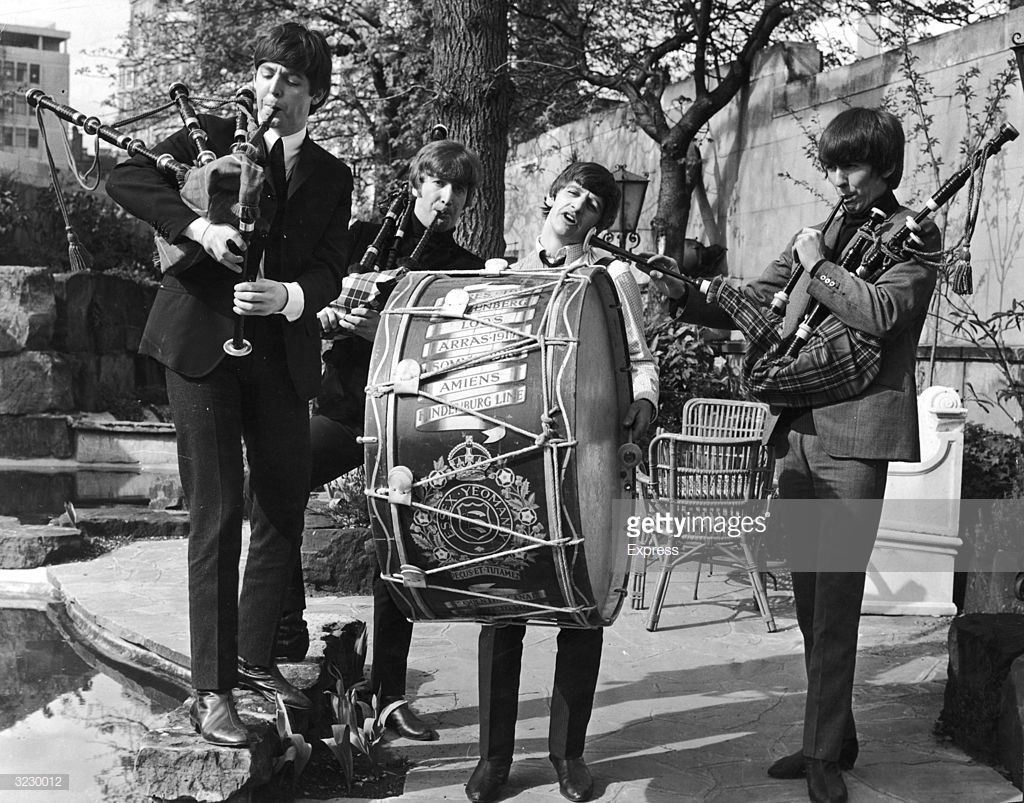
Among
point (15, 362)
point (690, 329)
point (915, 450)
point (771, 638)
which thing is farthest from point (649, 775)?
point (15, 362)

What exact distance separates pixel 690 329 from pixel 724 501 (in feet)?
9.40

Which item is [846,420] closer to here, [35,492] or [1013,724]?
[1013,724]

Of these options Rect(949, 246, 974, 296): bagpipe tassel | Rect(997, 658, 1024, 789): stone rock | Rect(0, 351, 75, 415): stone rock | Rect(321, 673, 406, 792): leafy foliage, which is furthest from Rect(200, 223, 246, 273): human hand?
Rect(0, 351, 75, 415): stone rock

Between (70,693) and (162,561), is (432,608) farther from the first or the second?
(162,561)

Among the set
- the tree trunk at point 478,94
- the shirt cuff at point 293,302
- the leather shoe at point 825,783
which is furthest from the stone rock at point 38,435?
the leather shoe at point 825,783

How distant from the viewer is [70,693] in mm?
4359

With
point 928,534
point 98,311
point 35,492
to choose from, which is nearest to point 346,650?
point 928,534

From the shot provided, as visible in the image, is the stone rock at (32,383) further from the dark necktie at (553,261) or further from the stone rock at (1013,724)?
the stone rock at (1013,724)

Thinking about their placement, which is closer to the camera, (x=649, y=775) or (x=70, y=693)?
(x=649, y=775)

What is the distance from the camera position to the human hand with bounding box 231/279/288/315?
2.98 m

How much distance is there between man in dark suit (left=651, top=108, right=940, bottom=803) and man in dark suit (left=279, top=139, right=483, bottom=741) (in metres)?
0.83

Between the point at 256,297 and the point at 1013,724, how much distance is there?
8.04 ft

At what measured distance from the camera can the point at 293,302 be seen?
316 centimetres

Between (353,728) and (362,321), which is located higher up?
(362,321)
